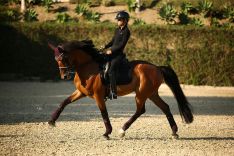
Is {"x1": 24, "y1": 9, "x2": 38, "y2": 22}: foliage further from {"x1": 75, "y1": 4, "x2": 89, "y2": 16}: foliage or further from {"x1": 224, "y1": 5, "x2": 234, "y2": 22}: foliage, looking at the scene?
{"x1": 224, "y1": 5, "x2": 234, "y2": 22}: foliage

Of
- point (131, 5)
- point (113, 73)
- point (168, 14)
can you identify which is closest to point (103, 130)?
point (113, 73)

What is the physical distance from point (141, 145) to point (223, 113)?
7.44 metres

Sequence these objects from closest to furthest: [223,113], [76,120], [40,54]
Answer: [76,120] < [223,113] < [40,54]

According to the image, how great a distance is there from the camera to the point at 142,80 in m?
13.0

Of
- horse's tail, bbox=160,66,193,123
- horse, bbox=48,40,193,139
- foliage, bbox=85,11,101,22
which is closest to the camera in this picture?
horse, bbox=48,40,193,139

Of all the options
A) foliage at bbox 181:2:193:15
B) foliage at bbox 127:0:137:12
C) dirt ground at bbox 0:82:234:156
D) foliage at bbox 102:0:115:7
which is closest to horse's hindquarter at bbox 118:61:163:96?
dirt ground at bbox 0:82:234:156

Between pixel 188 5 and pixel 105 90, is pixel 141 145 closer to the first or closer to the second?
pixel 105 90

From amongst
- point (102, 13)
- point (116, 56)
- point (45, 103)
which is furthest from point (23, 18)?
point (116, 56)

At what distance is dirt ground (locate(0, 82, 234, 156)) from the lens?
1097cm

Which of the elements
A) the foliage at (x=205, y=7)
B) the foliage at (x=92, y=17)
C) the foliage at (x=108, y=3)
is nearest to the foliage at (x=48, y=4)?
the foliage at (x=108, y=3)

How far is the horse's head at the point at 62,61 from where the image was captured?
12359mm

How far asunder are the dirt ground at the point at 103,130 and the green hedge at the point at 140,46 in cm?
647

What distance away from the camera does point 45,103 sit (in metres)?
19.9

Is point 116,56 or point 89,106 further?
point 89,106
